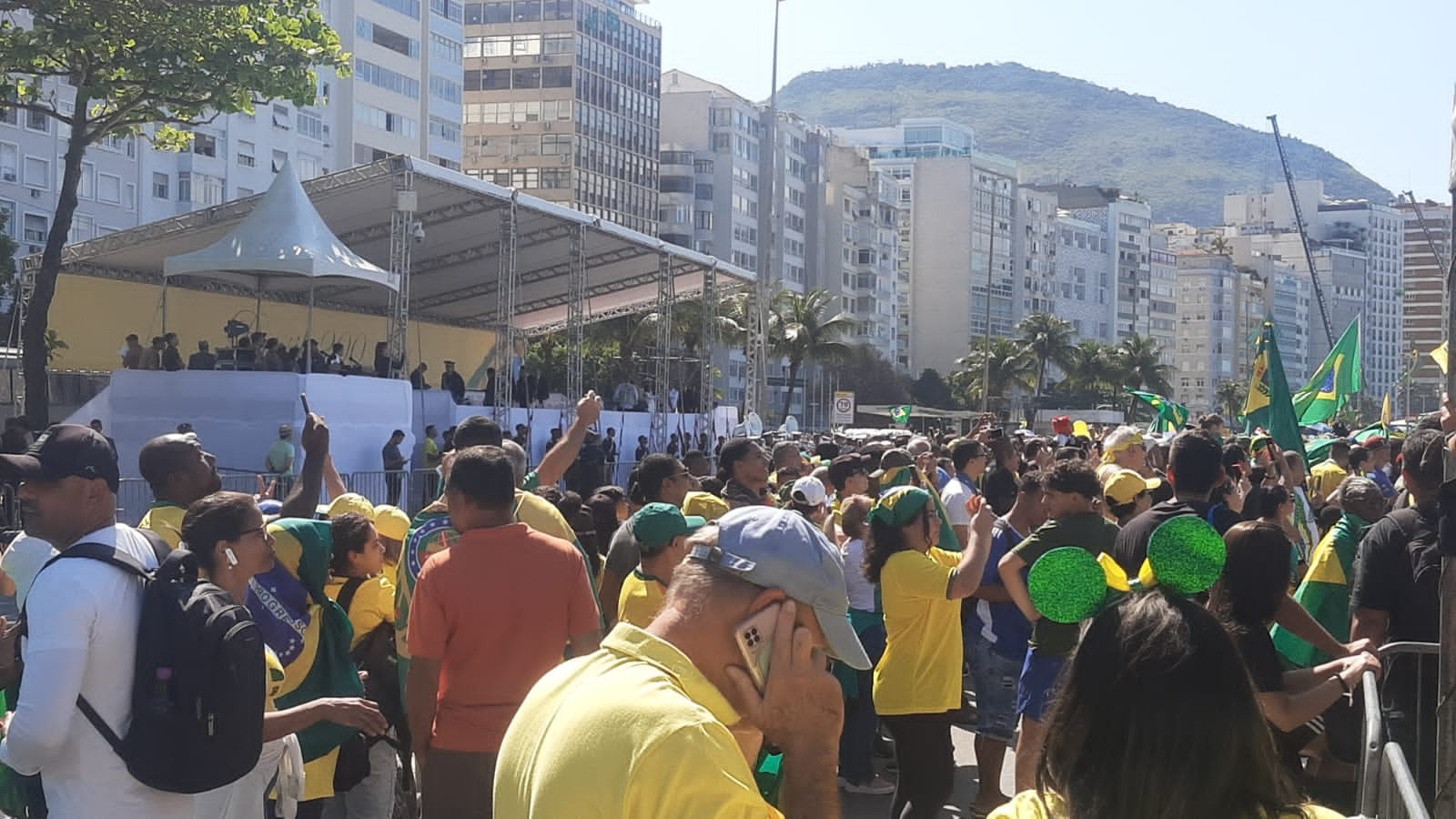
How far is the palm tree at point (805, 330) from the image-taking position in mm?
70625

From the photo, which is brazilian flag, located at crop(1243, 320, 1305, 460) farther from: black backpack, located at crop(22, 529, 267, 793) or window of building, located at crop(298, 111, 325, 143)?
window of building, located at crop(298, 111, 325, 143)

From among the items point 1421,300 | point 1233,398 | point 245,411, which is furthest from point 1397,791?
point 1421,300

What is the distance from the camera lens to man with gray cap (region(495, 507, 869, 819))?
2.15 metres

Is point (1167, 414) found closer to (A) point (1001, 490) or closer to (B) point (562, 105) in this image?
(A) point (1001, 490)

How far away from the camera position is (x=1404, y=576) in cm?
579

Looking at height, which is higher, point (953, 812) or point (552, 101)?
point (552, 101)

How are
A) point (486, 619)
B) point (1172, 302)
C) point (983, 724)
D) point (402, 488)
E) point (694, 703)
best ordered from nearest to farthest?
1. point (694, 703)
2. point (486, 619)
3. point (983, 724)
4. point (402, 488)
5. point (1172, 302)

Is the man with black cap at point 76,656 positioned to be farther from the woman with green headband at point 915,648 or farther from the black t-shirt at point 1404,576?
the black t-shirt at point 1404,576

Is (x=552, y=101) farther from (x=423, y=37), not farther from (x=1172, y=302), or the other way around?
(x=1172, y=302)

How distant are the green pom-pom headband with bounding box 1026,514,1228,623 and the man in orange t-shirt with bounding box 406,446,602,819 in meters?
2.47

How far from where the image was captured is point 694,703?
2240mm

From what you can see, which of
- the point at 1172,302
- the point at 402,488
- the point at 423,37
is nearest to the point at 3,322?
the point at 402,488

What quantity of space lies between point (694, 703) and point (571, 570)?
272 centimetres

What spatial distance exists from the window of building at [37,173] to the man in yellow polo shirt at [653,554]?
52.1 meters
